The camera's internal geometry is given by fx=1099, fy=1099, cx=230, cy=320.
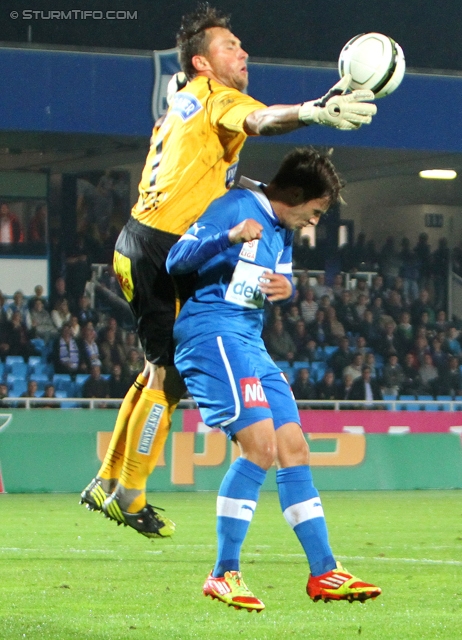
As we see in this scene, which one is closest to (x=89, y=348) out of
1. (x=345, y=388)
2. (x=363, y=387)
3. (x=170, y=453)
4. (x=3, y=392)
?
(x=3, y=392)

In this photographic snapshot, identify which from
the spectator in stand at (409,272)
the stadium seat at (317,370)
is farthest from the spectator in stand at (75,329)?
the spectator in stand at (409,272)

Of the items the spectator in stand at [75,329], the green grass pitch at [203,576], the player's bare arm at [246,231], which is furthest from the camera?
the spectator in stand at [75,329]

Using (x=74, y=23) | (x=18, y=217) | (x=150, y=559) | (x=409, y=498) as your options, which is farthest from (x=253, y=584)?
(x=74, y=23)

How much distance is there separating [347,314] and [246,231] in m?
14.7

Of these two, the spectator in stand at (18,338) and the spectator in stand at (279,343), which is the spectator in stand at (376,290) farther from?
the spectator in stand at (18,338)

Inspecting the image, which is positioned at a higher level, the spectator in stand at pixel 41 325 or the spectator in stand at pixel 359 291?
the spectator in stand at pixel 359 291

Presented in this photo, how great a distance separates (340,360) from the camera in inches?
703

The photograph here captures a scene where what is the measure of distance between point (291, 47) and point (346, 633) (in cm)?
1898

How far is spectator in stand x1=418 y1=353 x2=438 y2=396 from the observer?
59.7 ft

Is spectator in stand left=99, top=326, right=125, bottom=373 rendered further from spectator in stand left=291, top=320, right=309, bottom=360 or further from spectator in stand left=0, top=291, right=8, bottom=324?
spectator in stand left=291, top=320, right=309, bottom=360

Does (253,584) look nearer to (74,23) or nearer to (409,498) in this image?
(409,498)

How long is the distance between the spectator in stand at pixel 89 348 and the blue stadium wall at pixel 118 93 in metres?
2.99

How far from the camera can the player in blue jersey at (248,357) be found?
4495mm

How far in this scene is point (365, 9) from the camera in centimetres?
2253
